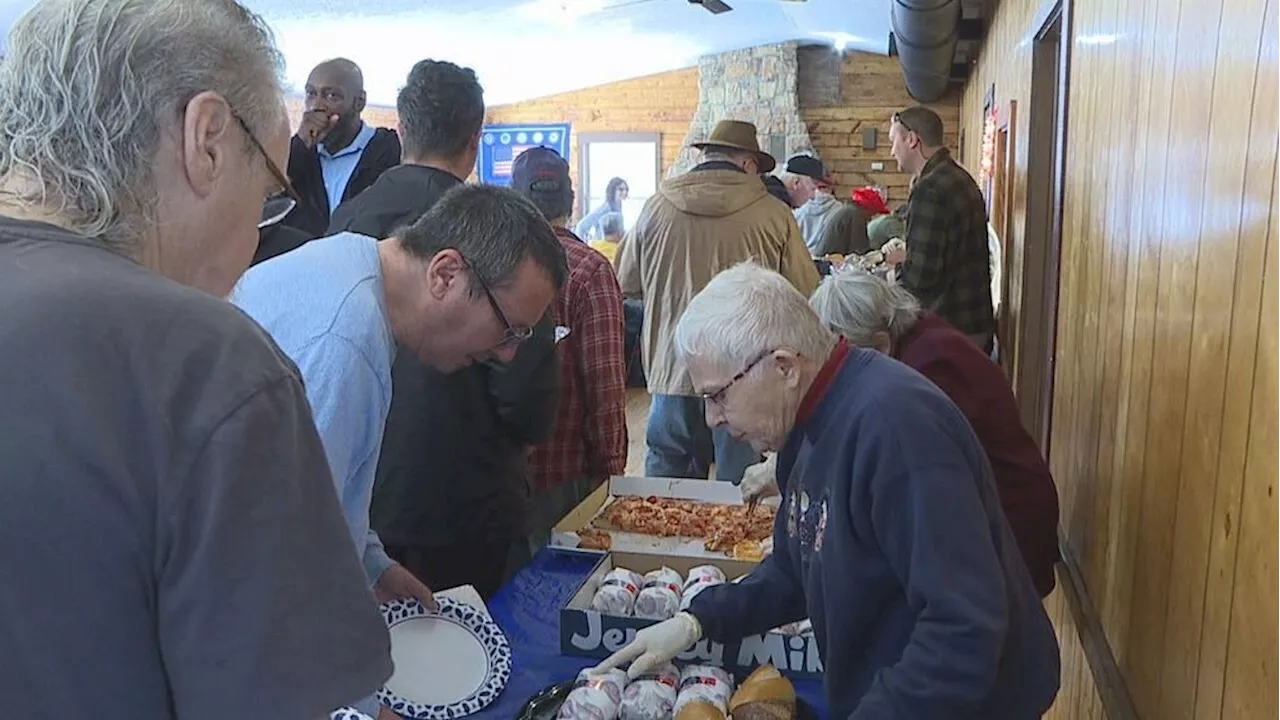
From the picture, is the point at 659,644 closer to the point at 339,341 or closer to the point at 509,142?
the point at 339,341

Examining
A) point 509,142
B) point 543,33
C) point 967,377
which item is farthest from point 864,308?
point 509,142

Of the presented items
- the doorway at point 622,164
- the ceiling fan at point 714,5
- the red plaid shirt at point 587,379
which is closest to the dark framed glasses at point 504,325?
the red plaid shirt at point 587,379

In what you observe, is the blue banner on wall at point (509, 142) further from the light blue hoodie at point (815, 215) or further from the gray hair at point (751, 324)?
the gray hair at point (751, 324)

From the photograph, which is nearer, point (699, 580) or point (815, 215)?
point (699, 580)

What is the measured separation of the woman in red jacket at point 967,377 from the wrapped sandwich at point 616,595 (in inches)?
22.8

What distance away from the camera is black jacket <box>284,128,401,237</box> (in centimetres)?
298

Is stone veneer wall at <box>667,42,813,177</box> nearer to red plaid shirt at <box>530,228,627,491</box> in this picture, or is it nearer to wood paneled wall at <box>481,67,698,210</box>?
wood paneled wall at <box>481,67,698,210</box>

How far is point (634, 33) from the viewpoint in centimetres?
994

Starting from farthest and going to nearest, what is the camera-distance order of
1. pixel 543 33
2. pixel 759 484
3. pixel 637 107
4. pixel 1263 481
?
pixel 637 107 < pixel 543 33 < pixel 759 484 < pixel 1263 481

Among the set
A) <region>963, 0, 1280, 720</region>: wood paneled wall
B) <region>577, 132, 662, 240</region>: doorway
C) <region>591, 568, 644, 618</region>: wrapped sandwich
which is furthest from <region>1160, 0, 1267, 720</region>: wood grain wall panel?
<region>577, 132, 662, 240</region>: doorway

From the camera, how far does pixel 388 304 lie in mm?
1475

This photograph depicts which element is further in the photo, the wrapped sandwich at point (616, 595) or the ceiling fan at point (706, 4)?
the ceiling fan at point (706, 4)

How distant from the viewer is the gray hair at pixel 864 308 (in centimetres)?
198

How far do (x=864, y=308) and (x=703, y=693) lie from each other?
0.76m
